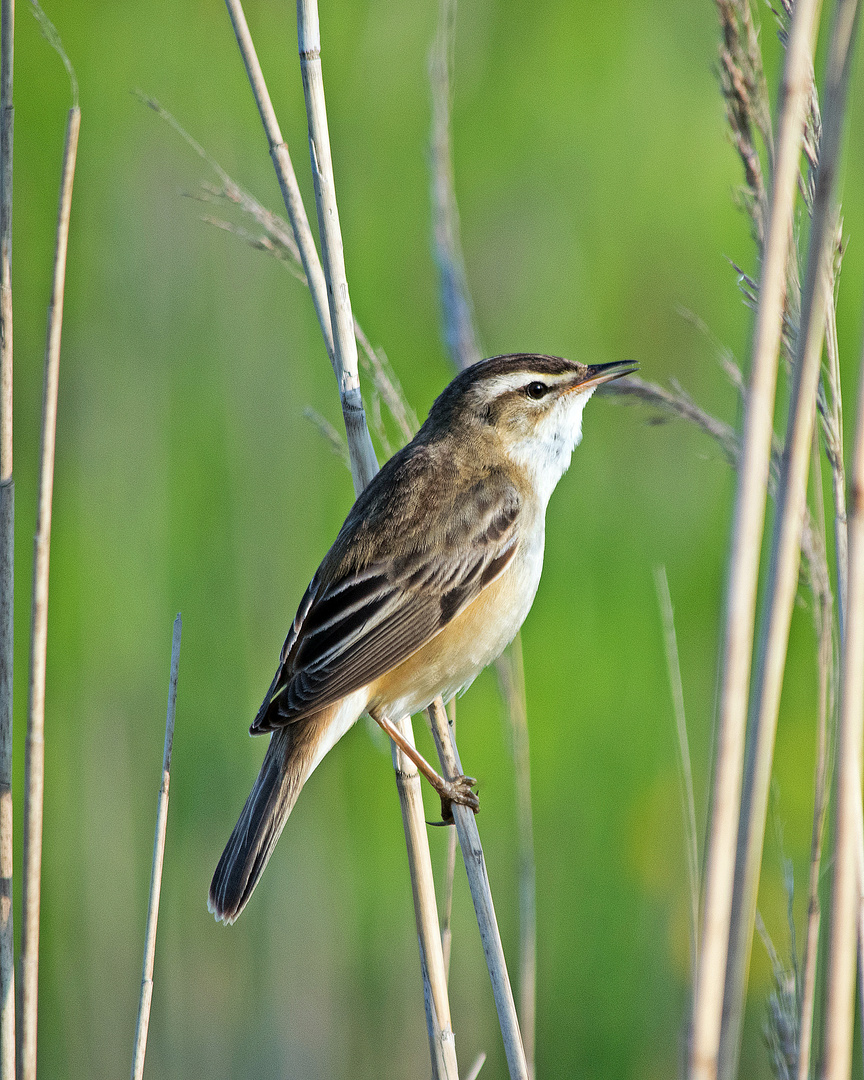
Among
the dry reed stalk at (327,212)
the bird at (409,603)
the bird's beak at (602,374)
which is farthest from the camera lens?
the bird's beak at (602,374)

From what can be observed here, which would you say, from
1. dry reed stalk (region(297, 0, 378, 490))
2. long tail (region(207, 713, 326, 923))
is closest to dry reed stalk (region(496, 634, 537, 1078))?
long tail (region(207, 713, 326, 923))

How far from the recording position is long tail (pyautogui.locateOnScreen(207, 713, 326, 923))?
2863 millimetres

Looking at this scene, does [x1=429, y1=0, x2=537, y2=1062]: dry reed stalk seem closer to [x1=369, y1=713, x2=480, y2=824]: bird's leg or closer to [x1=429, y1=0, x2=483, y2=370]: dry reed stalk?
[x1=429, y1=0, x2=483, y2=370]: dry reed stalk

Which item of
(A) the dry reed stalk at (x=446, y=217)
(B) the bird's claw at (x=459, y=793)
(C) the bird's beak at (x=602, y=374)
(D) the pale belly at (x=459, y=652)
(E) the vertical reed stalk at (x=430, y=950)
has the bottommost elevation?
(E) the vertical reed stalk at (x=430, y=950)

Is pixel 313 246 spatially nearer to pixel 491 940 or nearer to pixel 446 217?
pixel 446 217

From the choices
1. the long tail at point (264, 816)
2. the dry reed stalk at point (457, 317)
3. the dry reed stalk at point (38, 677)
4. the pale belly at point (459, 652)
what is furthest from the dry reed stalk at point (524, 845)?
the dry reed stalk at point (38, 677)

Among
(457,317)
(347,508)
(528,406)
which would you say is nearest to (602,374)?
(528,406)

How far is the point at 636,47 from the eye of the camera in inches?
227

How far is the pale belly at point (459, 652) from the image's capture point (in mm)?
3217

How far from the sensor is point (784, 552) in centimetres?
175

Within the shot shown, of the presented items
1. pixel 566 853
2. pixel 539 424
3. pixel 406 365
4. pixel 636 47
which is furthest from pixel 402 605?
pixel 636 47

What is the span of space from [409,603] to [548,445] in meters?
0.74

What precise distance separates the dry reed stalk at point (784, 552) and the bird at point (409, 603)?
1.38 m

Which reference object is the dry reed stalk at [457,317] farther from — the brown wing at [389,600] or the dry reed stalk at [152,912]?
the dry reed stalk at [152,912]
